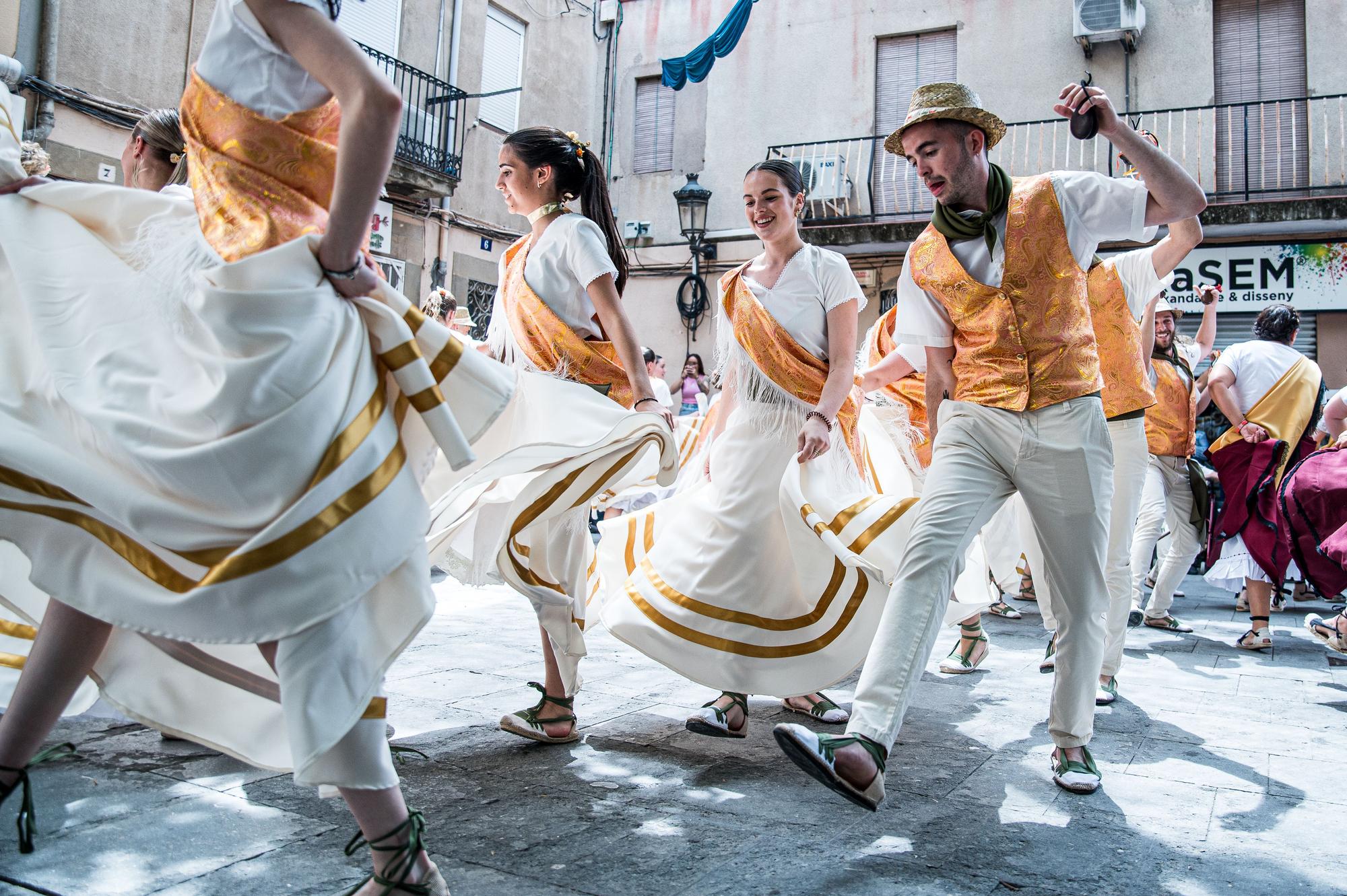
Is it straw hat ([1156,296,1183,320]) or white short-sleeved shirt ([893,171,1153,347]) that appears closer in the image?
white short-sleeved shirt ([893,171,1153,347])

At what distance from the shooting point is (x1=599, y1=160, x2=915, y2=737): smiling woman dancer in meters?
3.53

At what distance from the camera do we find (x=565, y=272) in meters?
3.59

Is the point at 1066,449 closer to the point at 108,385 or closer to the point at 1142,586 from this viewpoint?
the point at 108,385

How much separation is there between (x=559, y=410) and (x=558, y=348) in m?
0.39

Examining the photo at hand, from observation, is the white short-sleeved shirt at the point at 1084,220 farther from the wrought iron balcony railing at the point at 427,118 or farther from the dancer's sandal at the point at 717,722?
the wrought iron balcony railing at the point at 427,118

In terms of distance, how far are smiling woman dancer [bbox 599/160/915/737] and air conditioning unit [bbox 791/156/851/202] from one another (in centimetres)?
1230

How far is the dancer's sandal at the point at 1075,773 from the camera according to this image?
299cm

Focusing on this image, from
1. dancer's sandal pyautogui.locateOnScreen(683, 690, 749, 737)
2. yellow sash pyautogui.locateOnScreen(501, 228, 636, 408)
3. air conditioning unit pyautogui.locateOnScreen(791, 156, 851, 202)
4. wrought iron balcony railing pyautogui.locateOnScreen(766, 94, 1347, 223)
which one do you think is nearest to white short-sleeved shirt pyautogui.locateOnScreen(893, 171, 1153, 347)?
yellow sash pyautogui.locateOnScreen(501, 228, 636, 408)

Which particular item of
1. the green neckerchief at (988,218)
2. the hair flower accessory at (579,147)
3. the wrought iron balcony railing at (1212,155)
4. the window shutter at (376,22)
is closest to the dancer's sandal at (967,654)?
the green neckerchief at (988,218)

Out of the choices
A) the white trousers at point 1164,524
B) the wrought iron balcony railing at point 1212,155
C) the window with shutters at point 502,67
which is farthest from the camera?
the window with shutters at point 502,67

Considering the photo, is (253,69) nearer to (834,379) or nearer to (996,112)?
(834,379)

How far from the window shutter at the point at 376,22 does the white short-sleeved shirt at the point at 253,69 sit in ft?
42.2

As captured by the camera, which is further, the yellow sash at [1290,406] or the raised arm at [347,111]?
the yellow sash at [1290,406]

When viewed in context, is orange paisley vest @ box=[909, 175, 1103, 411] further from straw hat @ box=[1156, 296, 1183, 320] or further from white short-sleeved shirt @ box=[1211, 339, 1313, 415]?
white short-sleeved shirt @ box=[1211, 339, 1313, 415]
